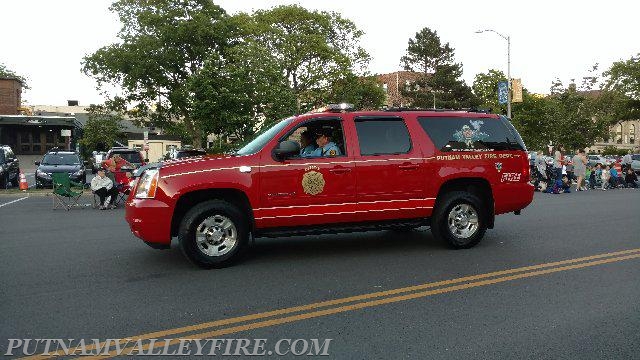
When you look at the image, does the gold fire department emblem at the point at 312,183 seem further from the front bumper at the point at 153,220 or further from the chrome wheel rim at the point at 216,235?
the front bumper at the point at 153,220

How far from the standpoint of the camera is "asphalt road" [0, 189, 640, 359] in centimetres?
432

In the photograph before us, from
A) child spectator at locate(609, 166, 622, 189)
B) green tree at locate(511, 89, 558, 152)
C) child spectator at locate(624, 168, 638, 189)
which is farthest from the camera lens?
green tree at locate(511, 89, 558, 152)

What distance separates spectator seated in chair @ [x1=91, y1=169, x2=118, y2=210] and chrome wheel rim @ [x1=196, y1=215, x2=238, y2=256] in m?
9.36

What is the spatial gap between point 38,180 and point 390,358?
2205cm

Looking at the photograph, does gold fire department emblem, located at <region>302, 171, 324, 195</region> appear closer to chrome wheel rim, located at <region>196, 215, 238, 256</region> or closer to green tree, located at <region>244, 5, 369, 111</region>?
chrome wheel rim, located at <region>196, 215, 238, 256</region>

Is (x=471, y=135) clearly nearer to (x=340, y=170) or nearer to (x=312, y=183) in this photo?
(x=340, y=170)

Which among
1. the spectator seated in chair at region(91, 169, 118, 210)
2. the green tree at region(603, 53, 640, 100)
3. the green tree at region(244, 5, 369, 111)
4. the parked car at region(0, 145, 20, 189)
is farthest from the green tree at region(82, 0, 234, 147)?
the green tree at region(603, 53, 640, 100)

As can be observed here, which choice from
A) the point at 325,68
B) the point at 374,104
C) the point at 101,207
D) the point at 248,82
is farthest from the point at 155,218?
the point at 374,104

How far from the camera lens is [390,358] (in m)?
3.90

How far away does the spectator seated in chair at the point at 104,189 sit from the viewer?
15.2 m

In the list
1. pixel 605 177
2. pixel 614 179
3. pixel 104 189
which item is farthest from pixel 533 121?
pixel 104 189

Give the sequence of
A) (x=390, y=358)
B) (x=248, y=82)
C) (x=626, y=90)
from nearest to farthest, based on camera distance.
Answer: (x=390, y=358), (x=248, y=82), (x=626, y=90)

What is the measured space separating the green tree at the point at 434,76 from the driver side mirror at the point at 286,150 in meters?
62.8

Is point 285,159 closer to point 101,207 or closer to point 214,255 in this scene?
point 214,255
